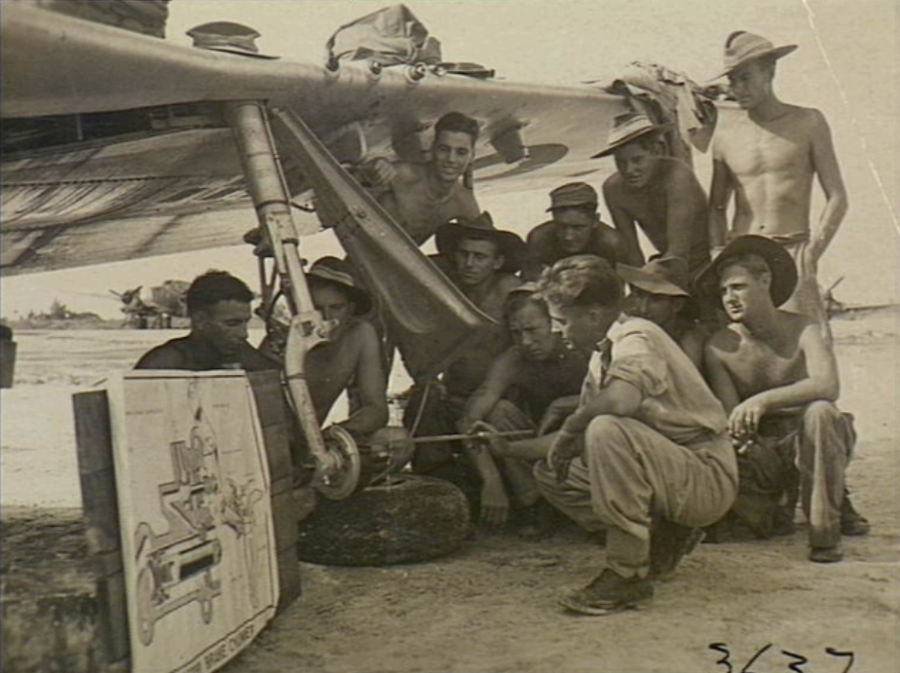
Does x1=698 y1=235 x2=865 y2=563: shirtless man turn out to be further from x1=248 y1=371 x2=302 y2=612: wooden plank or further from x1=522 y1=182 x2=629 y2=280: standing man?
A: x1=248 y1=371 x2=302 y2=612: wooden plank

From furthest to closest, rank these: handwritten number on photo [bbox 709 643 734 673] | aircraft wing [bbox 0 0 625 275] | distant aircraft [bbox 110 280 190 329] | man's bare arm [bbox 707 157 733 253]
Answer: man's bare arm [bbox 707 157 733 253] → handwritten number on photo [bbox 709 643 734 673] → distant aircraft [bbox 110 280 190 329] → aircraft wing [bbox 0 0 625 275]

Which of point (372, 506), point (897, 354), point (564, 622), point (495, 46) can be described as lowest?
point (564, 622)

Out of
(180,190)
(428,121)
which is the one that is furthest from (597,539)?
(180,190)

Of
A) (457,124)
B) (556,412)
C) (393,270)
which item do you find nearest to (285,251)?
(393,270)

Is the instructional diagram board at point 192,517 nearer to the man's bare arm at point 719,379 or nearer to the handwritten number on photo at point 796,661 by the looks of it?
the man's bare arm at point 719,379

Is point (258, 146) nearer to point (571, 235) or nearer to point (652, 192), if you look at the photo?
point (571, 235)

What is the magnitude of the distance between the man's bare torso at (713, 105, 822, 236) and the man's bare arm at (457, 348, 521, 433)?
3.07ft

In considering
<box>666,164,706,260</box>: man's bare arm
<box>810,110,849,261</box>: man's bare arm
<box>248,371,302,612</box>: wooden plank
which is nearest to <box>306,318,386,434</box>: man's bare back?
<box>248,371,302,612</box>: wooden plank

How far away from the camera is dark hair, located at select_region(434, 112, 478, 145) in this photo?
4.09 metres

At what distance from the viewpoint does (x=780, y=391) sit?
4230 mm

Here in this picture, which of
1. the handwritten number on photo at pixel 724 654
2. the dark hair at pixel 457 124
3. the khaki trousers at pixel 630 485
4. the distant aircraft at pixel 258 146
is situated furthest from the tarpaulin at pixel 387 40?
the handwritten number on photo at pixel 724 654

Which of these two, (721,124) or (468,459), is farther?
(721,124)

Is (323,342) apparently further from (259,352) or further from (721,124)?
(721,124)

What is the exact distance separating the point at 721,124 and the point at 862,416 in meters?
1.13
